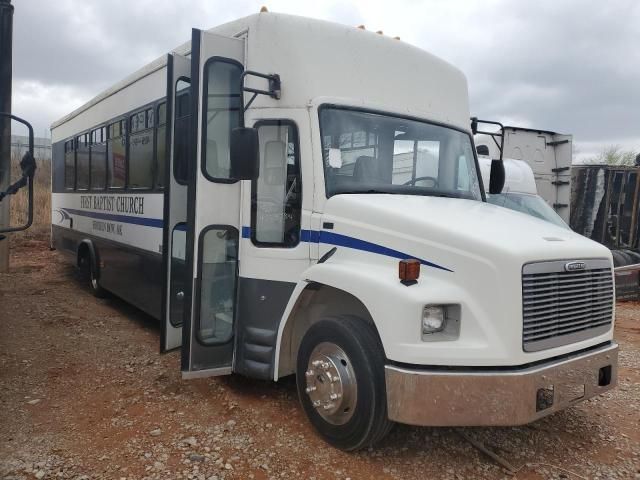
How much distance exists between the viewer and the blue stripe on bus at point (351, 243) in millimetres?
3409

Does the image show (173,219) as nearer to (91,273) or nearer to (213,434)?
(213,434)

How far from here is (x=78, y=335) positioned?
20.3 ft

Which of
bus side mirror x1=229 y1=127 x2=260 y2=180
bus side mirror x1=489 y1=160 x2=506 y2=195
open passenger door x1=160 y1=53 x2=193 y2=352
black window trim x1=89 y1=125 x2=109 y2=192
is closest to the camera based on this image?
bus side mirror x1=229 y1=127 x2=260 y2=180

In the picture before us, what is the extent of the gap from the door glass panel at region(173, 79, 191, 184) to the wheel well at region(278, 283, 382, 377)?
1657mm

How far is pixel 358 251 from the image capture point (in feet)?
11.9

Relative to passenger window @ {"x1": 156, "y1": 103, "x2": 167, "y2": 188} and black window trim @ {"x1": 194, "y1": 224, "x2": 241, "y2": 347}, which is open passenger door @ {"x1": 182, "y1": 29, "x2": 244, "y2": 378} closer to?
black window trim @ {"x1": 194, "y1": 224, "x2": 241, "y2": 347}

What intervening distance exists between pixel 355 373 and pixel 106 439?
181 cm

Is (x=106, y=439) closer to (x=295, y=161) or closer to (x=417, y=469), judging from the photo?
(x=417, y=469)

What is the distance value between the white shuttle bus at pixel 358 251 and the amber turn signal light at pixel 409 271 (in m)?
0.01

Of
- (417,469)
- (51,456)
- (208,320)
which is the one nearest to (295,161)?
(208,320)

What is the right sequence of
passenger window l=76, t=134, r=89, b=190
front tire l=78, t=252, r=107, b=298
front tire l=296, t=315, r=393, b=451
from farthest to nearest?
passenger window l=76, t=134, r=89, b=190
front tire l=78, t=252, r=107, b=298
front tire l=296, t=315, r=393, b=451

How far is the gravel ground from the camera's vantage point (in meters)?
3.39

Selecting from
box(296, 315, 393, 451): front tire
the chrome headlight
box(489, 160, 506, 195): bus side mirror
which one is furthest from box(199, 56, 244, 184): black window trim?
box(489, 160, 506, 195): bus side mirror

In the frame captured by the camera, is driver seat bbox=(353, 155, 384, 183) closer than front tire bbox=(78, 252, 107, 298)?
Yes
